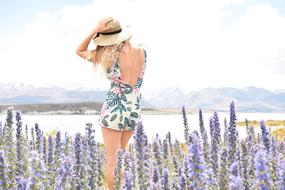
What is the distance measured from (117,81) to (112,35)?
0.68 meters

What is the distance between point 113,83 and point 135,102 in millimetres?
415

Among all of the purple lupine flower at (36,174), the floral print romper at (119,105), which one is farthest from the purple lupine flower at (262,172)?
the floral print romper at (119,105)

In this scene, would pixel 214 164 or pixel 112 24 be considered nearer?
pixel 214 164

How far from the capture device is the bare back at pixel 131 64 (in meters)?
6.67

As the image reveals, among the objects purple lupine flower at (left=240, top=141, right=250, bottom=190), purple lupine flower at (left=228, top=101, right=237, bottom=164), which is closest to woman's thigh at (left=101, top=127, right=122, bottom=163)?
purple lupine flower at (left=228, top=101, right=237, bottom=164)

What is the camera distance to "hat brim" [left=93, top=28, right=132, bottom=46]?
22.0ft

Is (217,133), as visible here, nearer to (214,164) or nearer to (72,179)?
(214,164)

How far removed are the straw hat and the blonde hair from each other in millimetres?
72

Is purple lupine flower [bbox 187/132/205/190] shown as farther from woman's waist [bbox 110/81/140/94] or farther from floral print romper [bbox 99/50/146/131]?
woman's waist [bbox 110/81/140/94]

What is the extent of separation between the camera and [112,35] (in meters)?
6.79

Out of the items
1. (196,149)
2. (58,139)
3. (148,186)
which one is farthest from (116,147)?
(196,149)

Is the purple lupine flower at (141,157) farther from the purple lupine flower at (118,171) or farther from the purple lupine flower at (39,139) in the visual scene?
the purple lupine flower at (39,139)

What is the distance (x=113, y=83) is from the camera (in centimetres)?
670

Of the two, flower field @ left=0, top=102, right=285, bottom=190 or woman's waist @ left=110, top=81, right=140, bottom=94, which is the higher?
woman's waist @ left=110, top=81, right=140, bottom=94
